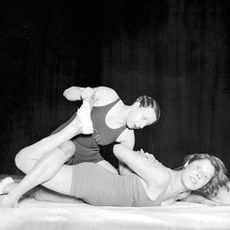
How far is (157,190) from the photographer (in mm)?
1445

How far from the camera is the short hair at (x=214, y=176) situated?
1.47 metres

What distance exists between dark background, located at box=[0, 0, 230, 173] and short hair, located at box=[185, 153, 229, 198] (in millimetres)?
598

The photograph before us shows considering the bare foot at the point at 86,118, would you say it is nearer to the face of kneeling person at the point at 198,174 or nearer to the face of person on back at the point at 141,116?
the face of person on back at the point at 141,116

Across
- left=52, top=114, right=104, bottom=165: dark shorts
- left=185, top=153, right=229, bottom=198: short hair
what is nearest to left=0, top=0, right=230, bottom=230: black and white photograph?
left=52, top=114, right=104, bottom=165: dark shorts

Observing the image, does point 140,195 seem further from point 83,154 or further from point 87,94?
point 87,94

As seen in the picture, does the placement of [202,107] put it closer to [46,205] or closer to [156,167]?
[156,167]

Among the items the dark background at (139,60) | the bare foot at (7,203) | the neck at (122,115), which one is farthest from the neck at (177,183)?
the dark background at (139,60)

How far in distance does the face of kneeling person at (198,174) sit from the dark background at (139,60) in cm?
67

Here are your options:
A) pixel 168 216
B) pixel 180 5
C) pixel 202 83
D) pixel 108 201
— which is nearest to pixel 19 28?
pixel 180 5

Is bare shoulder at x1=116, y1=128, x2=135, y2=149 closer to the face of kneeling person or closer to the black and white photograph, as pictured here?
the face of kneeling person

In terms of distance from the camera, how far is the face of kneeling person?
143 cm

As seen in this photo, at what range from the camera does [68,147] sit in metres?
1.46

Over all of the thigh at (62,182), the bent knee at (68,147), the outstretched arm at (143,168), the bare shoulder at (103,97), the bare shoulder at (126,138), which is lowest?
the thigh at (62,182)

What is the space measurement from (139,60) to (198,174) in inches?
33.7
